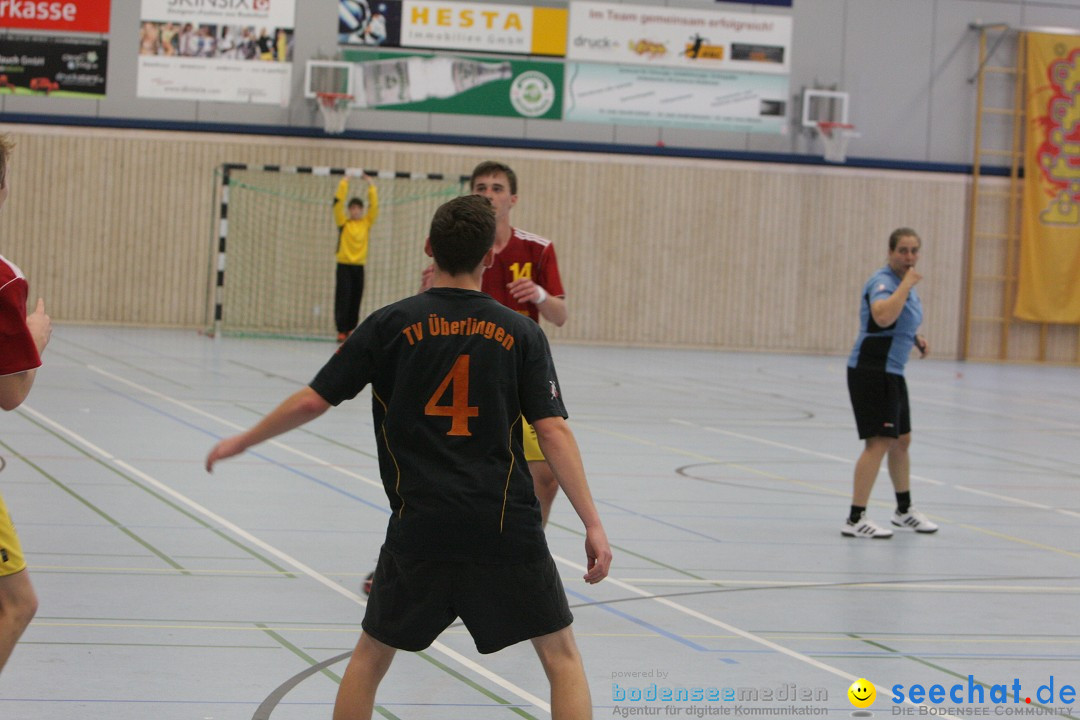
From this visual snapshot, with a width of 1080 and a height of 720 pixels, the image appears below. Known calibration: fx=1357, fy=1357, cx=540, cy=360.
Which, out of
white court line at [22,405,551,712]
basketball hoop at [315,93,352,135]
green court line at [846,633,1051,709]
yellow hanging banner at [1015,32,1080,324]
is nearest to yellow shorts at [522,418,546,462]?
white court line at [22,405,551,712]

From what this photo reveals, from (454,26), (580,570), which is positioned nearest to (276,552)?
(580,570)

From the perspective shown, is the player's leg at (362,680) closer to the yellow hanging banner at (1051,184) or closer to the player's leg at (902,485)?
the player's leg at (902,485)

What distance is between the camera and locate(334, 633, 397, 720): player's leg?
3.34m

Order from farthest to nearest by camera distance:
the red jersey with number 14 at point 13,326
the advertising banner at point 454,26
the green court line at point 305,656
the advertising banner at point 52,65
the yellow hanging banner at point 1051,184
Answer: the yellow hanging banner at point 1051,184 < the advertising banner at point 454,26 < the advertising banner at point 52,65 < the green court line at point 305,656 < the red jersey with number 14 at point 13,326

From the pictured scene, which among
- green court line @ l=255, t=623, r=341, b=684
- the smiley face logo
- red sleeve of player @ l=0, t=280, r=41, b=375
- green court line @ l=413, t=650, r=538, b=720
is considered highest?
red sleeve of player @ l=0, t=280, r=41, b=375

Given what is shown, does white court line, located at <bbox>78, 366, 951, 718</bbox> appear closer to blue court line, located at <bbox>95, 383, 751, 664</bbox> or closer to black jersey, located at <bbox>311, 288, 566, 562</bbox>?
blue court line, located at <bbox>95, 383, 751, 664</bbox>

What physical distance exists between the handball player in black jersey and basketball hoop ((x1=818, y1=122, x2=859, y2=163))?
68.5 ft

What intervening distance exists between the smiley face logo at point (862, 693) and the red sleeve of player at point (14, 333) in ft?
9.14

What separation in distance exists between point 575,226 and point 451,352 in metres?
20.5

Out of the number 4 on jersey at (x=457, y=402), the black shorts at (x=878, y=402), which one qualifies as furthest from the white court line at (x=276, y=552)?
the black shorts at (x=878, y=402)

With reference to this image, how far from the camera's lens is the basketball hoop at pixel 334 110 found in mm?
21984

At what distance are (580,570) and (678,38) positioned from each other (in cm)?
1830

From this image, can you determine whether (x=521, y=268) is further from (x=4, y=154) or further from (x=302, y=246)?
(x=302, y=246)

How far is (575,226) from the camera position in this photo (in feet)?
77.8
